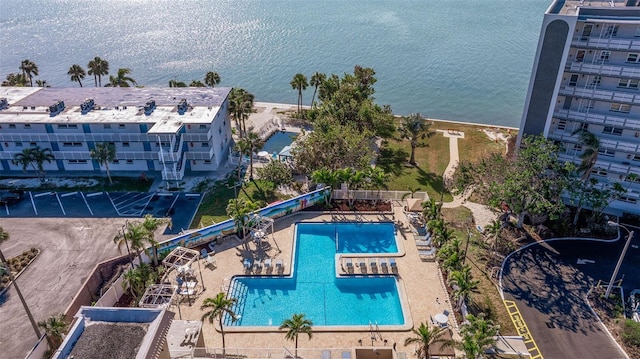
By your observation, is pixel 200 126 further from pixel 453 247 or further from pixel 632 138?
pixel 632 138

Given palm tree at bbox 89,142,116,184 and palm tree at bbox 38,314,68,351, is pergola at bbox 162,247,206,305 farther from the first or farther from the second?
palm tree at bbox 89,142,116,184

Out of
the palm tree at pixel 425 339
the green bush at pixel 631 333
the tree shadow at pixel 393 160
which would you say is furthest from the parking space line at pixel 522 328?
the tree shadow at pixel 393 160

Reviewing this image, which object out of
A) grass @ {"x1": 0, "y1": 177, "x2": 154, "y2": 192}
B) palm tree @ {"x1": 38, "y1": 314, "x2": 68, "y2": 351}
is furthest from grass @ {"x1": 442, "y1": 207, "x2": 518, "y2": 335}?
grass @ {"x1": 0, "y1": 177, "x2": 154, "y2": 192}

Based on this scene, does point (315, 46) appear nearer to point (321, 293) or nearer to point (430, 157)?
point (430, 157)

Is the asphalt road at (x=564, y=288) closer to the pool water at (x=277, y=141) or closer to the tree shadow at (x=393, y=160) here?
the tree shadow at (x=393, y=160)

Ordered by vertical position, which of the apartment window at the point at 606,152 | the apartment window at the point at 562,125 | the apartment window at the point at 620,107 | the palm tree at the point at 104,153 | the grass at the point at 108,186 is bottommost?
the grass at the point at 108,186

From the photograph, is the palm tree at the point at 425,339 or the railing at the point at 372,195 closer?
the palm tree at the point at 425,339

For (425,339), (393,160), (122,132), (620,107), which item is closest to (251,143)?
(122,132)

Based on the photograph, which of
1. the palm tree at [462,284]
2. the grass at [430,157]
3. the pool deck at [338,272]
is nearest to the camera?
the pool deck at [338,272]
